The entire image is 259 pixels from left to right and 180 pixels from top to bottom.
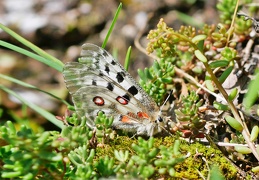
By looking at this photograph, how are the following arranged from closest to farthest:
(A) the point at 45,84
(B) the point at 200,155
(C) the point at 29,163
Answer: (C) the point at 29,163 < (B) the point at 200,155 < (A) the point at 45,84

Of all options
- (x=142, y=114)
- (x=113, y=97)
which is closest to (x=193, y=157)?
(x=142, y=114)

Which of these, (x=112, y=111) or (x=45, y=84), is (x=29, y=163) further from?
(x=45, y=84)

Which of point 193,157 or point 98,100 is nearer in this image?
point 193,157

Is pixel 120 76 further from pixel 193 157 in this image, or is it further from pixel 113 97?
pixel 193 157

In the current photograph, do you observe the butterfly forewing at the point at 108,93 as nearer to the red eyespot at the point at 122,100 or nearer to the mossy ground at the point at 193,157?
the red eyespot at the point at 122,100

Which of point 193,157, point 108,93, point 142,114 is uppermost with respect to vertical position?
point 108,93

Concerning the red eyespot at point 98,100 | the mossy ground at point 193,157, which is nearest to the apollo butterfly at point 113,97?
the red eyespot at point 98,100

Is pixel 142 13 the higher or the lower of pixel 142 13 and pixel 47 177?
the higher

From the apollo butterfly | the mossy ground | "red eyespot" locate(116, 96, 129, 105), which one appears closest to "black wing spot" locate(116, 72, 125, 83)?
the apollo butterfly

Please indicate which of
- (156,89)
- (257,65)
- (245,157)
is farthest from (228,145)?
(257,65)
